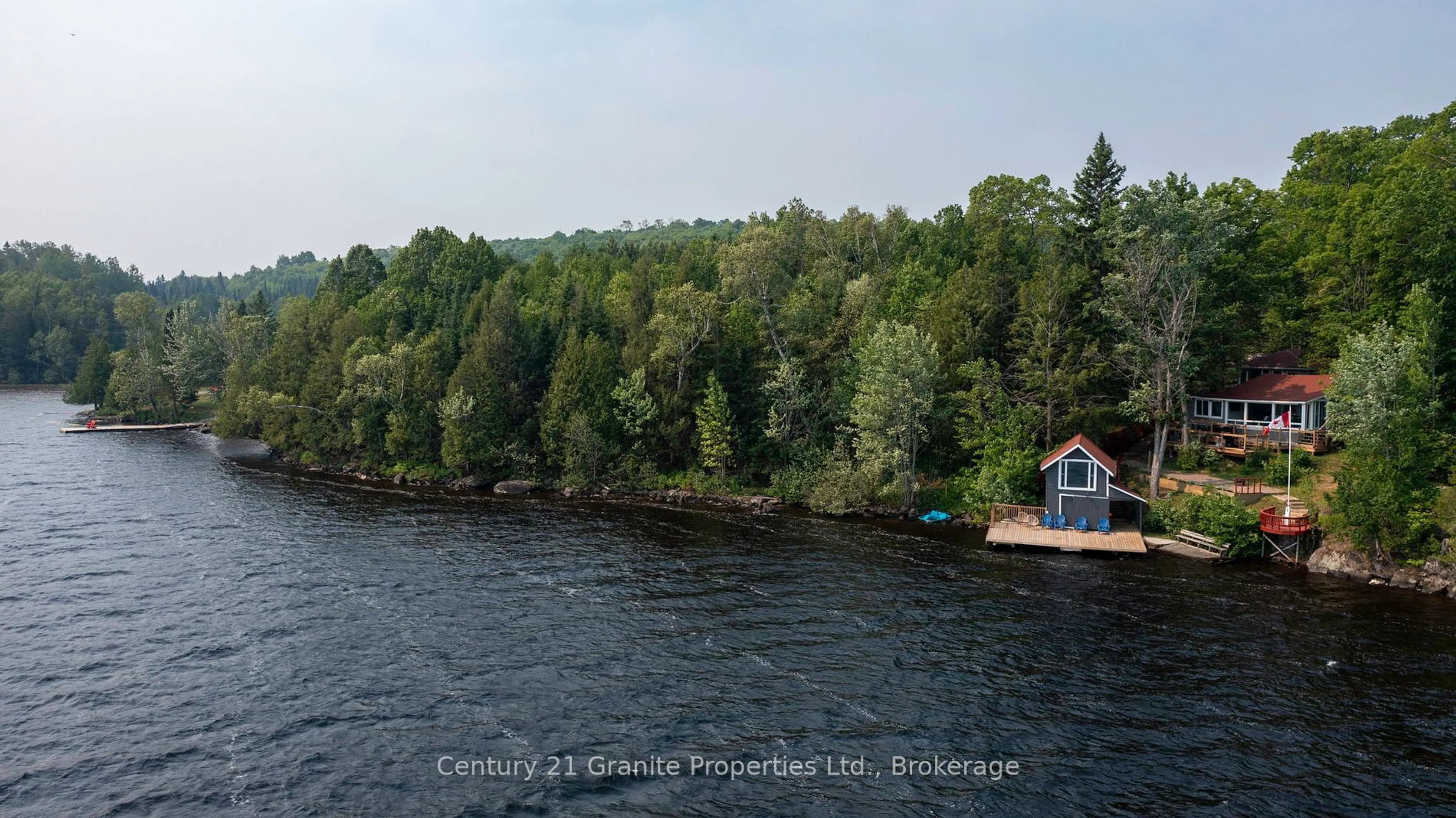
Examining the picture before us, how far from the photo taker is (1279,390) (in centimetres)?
5550

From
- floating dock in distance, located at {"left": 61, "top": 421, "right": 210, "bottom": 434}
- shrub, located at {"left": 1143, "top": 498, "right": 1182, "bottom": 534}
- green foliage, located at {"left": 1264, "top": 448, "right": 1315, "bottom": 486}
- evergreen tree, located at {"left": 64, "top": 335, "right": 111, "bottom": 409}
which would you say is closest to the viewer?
shrub, located at {"left": 1143, "top": 498, "right": 1182, "bottom": 534}

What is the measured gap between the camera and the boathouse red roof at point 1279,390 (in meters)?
53.7

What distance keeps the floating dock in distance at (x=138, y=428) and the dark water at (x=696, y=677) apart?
196ft

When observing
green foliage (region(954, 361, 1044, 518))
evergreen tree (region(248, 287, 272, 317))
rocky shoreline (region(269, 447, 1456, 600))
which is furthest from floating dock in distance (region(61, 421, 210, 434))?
green foliage (region(954, 361, 1044, 518))

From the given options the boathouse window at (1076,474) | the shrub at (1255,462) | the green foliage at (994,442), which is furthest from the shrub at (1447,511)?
the green foliage at (994,442)

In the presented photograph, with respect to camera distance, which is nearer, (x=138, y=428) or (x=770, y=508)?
(x=770, y=508)

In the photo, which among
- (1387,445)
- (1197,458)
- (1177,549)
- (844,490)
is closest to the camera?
(1387,445)

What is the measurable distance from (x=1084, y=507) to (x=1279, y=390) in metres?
18.7

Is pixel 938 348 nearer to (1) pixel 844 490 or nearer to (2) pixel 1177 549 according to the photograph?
(1) pixel 844 490

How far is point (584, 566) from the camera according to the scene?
44062 mm

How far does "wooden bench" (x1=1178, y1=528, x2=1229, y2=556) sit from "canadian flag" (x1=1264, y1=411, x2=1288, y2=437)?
7002 mm

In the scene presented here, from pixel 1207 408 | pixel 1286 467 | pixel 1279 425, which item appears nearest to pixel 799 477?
pixel 1279 425

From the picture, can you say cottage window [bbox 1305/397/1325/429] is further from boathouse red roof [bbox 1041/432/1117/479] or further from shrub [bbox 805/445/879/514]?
shrub [bbox 805/445/879/514]

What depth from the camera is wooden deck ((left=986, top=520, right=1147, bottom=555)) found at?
4569 cm
